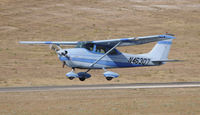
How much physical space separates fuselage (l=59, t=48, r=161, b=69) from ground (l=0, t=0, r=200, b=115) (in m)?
1.90

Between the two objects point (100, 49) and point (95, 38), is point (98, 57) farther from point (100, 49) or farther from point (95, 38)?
point (95, 38)

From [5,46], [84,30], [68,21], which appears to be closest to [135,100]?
[5,46]

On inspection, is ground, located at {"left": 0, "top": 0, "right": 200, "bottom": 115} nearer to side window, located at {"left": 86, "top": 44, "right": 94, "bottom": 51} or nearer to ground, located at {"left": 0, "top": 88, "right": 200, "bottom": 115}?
ground, located at {"left": 0, "top": 88, "right": 200, "bottom": 115}

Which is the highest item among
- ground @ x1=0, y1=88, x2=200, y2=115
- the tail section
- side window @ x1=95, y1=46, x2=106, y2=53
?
side window @ x1=95, y1=46, x2=106, y2=53

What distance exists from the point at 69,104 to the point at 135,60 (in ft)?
26.1

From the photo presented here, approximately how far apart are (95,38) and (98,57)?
25994 millimetres

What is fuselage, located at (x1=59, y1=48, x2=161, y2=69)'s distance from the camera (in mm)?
26766

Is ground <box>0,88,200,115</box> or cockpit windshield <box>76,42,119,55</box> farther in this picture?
cockpit windshield <box>76,42,119,55</box>

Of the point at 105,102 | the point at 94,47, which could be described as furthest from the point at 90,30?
the point at 105,102

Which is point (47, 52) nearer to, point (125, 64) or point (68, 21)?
point (68, 21)

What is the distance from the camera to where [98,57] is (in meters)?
28.0

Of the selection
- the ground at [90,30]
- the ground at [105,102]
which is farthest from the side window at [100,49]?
the ground at [90,30]

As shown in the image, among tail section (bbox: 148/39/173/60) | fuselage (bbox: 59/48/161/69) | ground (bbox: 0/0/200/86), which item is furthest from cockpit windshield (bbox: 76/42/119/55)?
ground (bbox: 0/0/200/86)

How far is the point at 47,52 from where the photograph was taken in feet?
159
